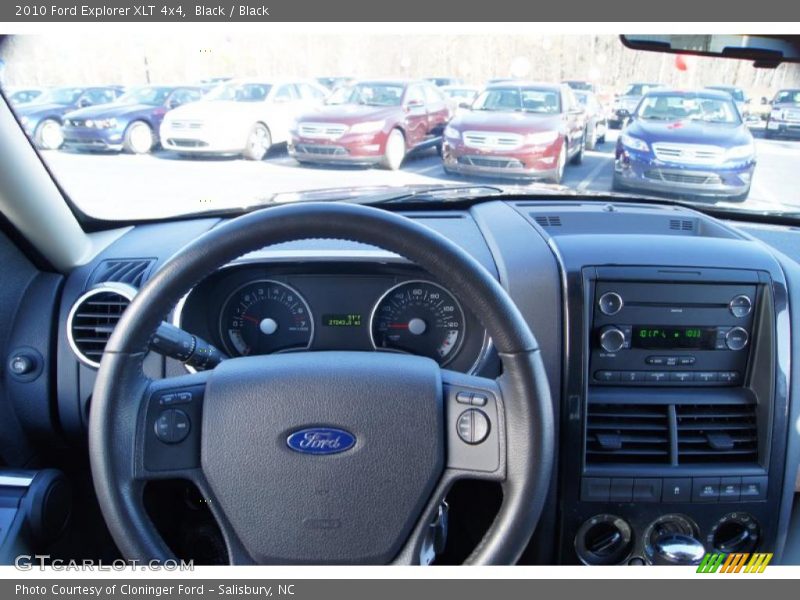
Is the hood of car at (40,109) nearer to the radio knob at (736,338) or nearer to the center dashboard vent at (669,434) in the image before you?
the center dashboard vent at (669,434)

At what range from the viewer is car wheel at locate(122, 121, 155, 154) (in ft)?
11.5

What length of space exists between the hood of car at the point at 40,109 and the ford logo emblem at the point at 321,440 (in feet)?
5.92

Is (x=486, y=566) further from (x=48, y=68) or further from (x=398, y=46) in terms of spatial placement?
(x=48, y=68)

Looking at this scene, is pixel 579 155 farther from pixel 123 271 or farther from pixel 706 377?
pixel 123 271

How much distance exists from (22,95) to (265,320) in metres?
1.34

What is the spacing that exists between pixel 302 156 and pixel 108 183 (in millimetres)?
1261

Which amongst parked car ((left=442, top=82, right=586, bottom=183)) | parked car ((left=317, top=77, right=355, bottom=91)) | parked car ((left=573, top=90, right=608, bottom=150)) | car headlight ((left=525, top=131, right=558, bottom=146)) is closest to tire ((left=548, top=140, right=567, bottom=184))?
parked car ((left=442, top=82, right=586, bottom=183))

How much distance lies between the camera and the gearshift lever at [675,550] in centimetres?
205

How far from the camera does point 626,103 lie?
12.4ft

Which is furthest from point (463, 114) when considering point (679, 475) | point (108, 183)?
point (679, 475)

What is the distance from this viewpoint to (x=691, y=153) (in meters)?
3.46

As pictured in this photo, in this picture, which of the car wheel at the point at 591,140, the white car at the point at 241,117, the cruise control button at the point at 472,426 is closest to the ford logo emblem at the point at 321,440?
the cruise control button at the point at 472,426

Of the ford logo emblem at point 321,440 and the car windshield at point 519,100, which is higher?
the car windshield at point 519,100

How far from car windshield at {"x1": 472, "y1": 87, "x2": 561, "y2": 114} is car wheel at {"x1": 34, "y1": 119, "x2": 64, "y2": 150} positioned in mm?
2453
